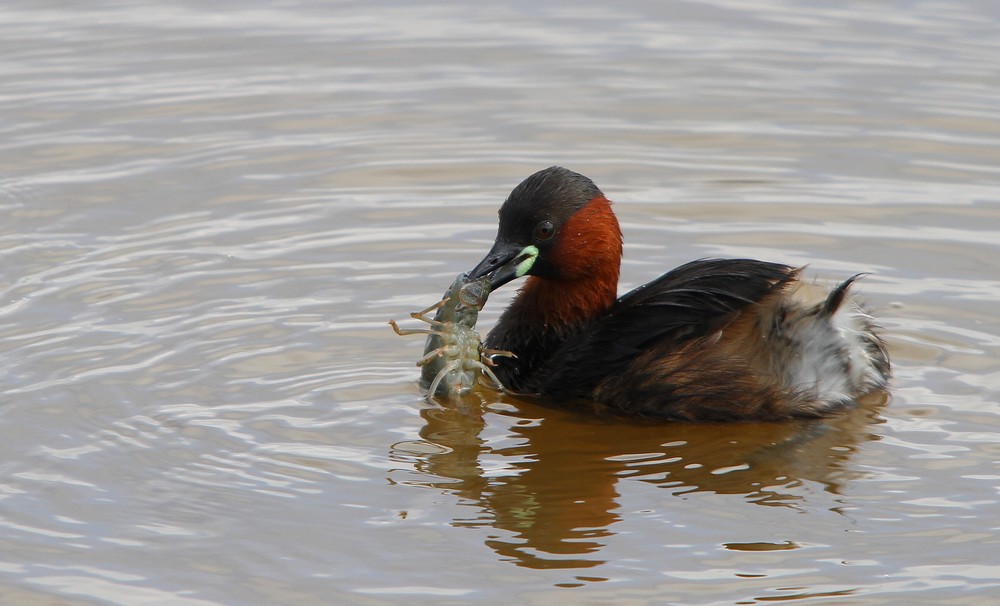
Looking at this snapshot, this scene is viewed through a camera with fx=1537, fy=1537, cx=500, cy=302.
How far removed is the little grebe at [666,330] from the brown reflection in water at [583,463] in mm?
119

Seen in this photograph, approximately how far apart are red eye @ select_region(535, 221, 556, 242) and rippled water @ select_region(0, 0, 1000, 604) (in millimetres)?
752

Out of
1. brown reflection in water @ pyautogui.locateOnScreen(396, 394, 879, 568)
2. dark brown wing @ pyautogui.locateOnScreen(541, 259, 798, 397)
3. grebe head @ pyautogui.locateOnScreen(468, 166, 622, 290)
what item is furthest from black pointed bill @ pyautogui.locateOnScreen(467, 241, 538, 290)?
brown reflection in water @ pyautogui.locateOnScreen(396, 394, 879, 568)

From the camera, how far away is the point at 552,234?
6887 mm

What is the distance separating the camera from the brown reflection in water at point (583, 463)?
566cm

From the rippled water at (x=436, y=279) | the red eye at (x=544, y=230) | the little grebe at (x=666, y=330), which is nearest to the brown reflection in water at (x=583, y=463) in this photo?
the rippled water at (x=436, y=279)

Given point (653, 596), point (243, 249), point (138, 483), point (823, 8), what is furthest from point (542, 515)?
point (823, 8)

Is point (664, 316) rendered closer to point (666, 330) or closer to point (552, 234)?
point (666, 330)

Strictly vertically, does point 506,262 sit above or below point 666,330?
above

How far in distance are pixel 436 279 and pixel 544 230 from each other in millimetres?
1378

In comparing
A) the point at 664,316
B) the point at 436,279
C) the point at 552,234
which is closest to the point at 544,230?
the point at 552,234

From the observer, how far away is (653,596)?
5102mm

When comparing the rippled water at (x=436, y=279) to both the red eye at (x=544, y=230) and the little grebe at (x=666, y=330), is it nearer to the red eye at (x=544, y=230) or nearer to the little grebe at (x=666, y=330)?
the little grebe at (x=666, y=330)

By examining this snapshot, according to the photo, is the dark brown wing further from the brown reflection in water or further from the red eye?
the red eye

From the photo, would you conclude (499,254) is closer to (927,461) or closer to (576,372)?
(576,372)
